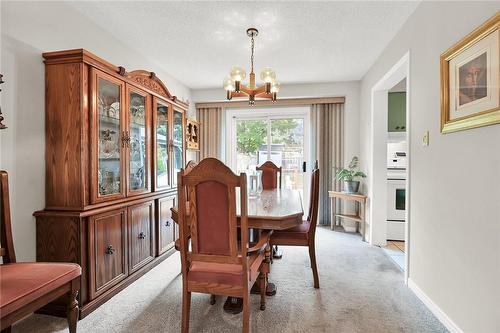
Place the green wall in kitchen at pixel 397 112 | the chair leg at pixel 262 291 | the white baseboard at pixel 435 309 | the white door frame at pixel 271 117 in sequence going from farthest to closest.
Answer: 1. the white door frame at pixel 271 117
2. the green wall in kitchen at pixel 397 112
3. the chair leg at pixel 262 291
4. the white baseboard at pixel 435 309

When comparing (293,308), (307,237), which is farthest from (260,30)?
(293,308)

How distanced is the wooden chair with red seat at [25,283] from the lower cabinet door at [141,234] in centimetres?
88

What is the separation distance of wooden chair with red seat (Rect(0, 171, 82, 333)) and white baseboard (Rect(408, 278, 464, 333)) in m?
2.37

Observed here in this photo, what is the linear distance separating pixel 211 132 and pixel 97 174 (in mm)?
2967

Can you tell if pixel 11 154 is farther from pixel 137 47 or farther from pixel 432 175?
pixel 432 175

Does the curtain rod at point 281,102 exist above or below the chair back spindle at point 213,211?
above

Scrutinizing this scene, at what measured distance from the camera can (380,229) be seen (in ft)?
11.5

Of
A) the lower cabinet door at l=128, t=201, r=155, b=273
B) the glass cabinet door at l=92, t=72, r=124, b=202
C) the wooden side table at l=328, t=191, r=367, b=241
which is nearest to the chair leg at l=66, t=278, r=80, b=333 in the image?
the glass cabinet door at l=92, t=72, r=124, b=202

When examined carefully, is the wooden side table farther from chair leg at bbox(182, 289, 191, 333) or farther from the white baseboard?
chair leg at bbox(182, 289, 191, 333)

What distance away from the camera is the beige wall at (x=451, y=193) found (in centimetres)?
141

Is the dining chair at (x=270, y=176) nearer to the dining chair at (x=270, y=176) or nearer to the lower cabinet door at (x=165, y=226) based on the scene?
the dining chair at (x=270, y=176)

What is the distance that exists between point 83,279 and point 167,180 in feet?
4.84

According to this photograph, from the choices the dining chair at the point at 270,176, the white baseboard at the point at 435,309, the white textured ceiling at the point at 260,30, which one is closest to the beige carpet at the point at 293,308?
the white baseboard at the point at 435,309

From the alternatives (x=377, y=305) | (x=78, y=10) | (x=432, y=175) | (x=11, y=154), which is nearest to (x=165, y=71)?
(x=78, y=10)
